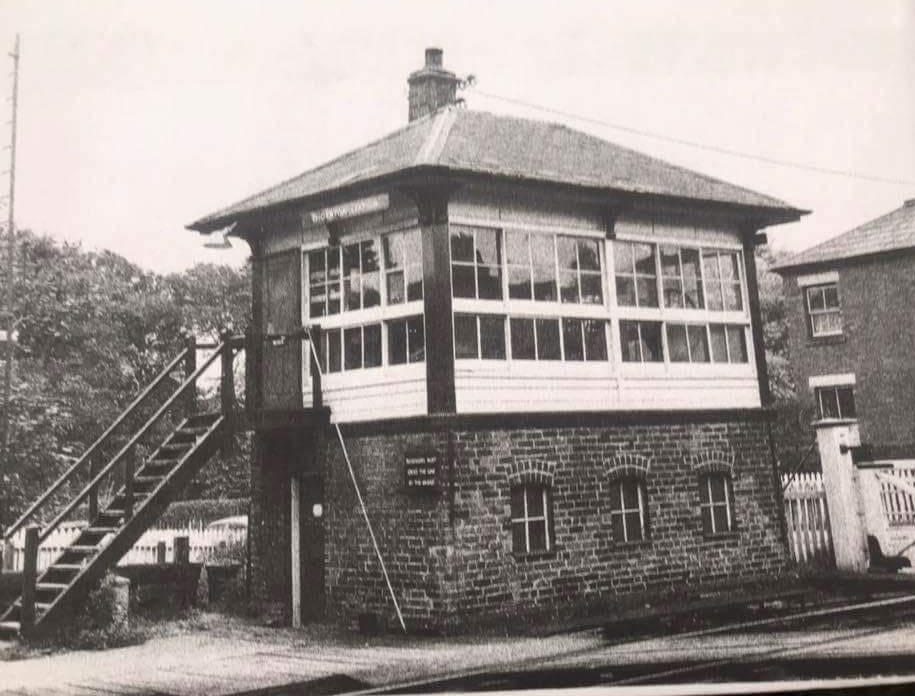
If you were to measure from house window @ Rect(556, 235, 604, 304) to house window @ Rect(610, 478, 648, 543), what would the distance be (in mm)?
1972

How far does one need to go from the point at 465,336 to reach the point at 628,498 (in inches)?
101

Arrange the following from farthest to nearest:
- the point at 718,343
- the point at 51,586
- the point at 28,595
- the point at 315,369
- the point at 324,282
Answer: the point at 718,343, the point at 324,282, the point at 315,369, the point at 51,586, the point at 28,595

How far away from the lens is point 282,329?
10.4 meters

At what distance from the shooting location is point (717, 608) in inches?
377

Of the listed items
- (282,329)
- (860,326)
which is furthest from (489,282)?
(860,326)

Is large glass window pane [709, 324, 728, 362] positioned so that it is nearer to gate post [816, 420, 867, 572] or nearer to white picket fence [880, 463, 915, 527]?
gate post [816, 420, 867, 572]

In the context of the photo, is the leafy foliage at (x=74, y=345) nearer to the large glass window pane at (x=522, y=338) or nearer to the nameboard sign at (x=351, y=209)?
the nameboard sign at (x=351, y=209)

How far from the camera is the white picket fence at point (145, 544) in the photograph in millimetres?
12117

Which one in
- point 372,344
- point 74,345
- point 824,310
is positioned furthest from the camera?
point 824,310

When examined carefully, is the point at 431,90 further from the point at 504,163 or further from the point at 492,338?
the point at 492,338

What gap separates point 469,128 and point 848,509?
6.12 m

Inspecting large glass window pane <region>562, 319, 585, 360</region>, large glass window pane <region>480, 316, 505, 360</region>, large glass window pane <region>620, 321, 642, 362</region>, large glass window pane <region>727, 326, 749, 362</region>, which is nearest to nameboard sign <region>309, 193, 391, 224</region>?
large glass window pane <region>480, 316, 505, 360</region>

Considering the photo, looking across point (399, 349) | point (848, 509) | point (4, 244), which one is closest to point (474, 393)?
point (399, 349)

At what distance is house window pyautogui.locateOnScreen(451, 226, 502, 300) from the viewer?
30.1 ft
